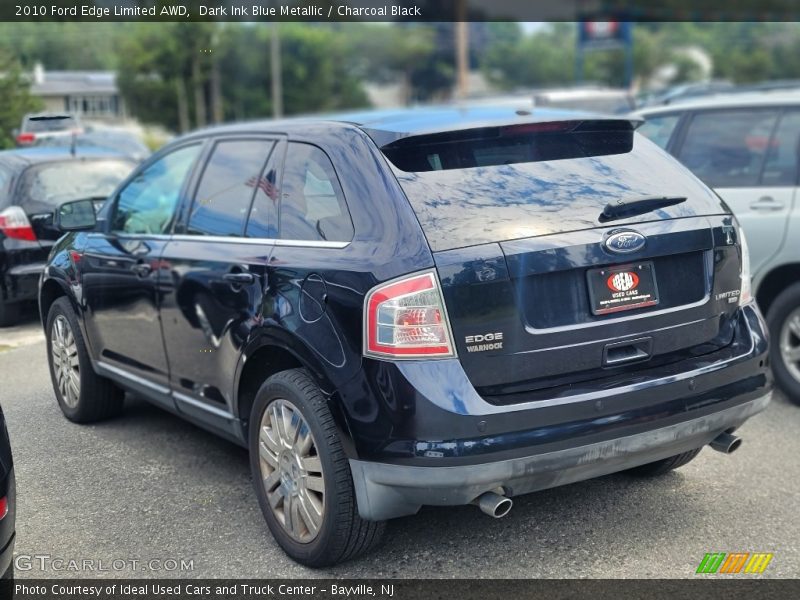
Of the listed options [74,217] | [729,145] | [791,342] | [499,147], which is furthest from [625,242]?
[729,145]

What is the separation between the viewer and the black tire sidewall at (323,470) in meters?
3.63

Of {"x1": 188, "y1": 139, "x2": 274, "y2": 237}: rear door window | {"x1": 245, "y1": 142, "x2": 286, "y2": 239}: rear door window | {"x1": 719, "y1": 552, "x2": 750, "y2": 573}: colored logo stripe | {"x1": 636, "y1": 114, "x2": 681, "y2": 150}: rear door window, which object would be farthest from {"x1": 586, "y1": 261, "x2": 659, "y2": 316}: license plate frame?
{"x1": 636, "y1": 114, "x2": 681, "y2": 150}: rear door window

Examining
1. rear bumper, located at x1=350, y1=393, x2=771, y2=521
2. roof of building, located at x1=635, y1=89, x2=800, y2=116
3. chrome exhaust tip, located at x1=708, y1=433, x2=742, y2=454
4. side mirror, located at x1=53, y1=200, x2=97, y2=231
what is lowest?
chrome exhaust tip, located at x1=708, y1=433, x2=742, y2=454

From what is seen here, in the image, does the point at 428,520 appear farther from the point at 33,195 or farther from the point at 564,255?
the point at 33,195

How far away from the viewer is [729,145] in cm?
660

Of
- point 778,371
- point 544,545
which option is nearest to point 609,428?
point 544,545

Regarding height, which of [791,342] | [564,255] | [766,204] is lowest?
[791,342]

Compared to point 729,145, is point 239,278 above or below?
below

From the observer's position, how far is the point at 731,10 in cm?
6812

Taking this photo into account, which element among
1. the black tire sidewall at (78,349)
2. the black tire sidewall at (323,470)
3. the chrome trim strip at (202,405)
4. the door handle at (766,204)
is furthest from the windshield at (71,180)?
the door handle at (766,204)

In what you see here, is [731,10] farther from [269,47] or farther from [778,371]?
[778,371]

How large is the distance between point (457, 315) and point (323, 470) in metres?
0.77

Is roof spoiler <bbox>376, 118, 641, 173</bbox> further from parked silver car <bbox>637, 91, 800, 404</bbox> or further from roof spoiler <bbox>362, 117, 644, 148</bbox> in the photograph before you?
parked silver car <bbox>637, 91, 800, 404</bbox>

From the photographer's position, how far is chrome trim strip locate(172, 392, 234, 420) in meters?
4.46
